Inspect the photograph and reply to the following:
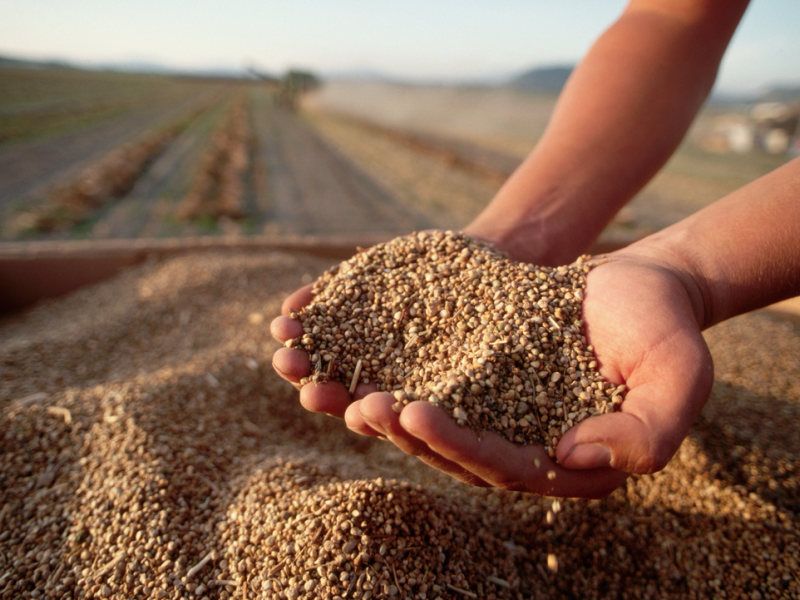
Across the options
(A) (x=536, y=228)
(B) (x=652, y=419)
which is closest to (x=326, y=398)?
(B) (x=652, y=419)

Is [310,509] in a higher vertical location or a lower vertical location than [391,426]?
lower

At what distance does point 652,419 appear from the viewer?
1147 mm

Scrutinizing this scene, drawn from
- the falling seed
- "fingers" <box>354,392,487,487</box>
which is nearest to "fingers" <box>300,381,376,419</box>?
"fingers" <box>354,392,487,487</box>

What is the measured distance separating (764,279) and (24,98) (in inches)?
1113

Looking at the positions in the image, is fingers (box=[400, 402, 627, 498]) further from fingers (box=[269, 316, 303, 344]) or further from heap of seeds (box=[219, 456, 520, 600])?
fingers (box=[269, 316, 303, 344])

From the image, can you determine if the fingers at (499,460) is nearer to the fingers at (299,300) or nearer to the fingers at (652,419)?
the fingers at (652,419)

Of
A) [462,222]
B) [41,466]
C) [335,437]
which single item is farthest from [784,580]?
[462,222]

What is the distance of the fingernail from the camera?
1.16 m

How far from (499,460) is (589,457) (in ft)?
0.68

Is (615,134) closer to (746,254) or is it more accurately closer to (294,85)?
(746,254)

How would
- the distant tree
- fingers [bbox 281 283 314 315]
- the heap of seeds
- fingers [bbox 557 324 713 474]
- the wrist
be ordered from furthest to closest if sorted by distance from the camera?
the distant tree
the wrist
fingers [bbox 281 283 314 315]
the heap of seeds
fingers [bbox 557 324 713 474]

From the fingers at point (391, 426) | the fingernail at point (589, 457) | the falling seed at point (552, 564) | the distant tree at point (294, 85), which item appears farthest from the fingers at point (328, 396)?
the distant tree at point (294, 85)

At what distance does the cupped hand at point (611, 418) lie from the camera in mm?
1133

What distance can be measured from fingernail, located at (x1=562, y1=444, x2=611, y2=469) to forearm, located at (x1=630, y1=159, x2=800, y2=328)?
0.56 metres
